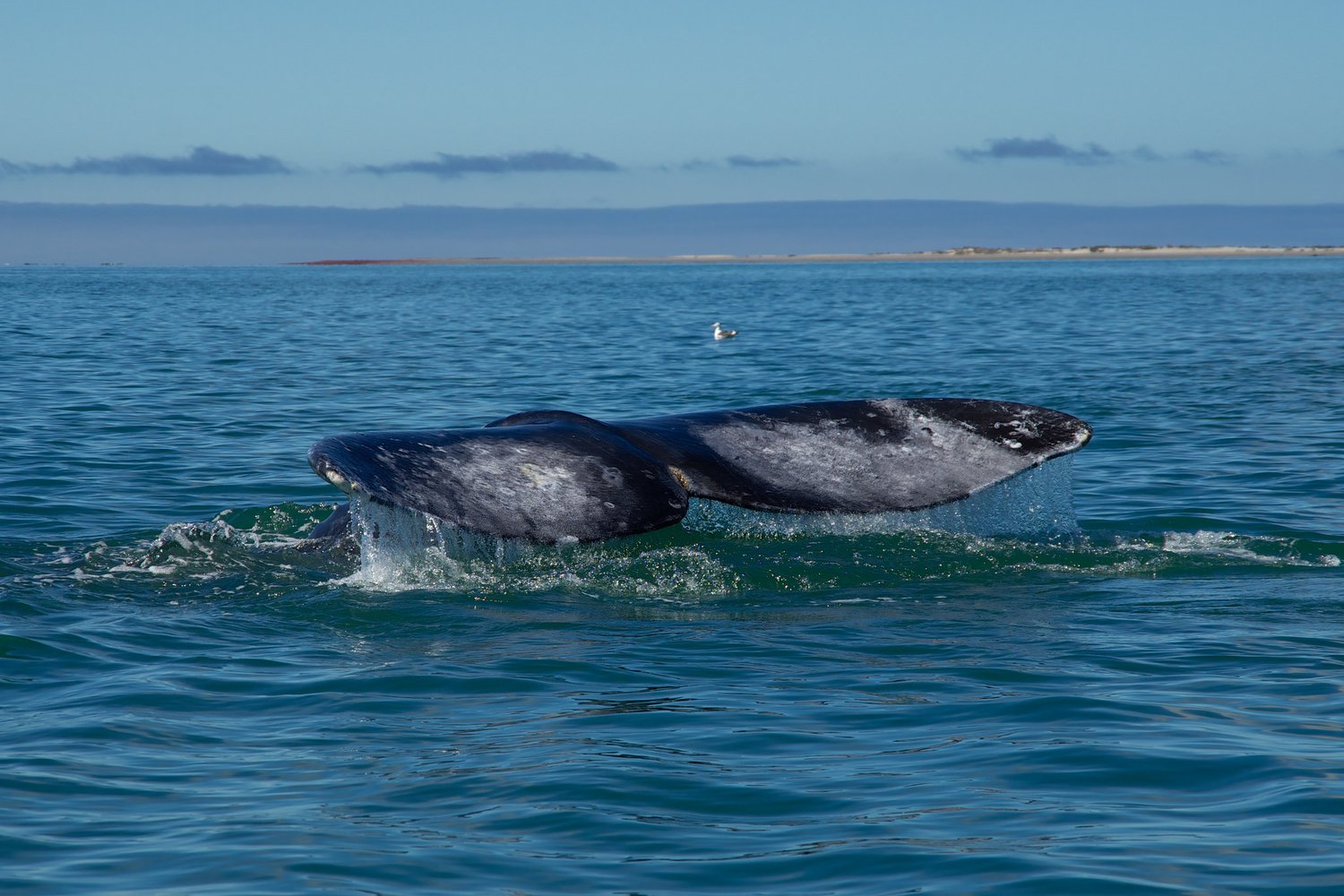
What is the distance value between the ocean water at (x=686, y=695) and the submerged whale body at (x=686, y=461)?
2.30 ft

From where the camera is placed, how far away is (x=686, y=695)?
6188mm

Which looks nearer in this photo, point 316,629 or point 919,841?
point 919,841

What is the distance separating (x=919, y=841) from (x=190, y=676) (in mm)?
3425

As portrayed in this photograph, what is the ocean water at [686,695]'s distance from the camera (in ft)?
15.0

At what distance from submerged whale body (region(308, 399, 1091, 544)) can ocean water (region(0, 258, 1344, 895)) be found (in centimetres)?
70

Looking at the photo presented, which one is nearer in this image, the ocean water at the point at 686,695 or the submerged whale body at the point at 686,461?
the ocean water at the point at 686,695

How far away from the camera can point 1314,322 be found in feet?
114

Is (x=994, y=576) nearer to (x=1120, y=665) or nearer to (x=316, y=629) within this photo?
(x=1120, y=665)

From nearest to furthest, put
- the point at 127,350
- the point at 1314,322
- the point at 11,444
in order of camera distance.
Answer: the point at 11,444
the point at 127,350
the point at 1314,322

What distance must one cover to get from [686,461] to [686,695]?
1.22 meters

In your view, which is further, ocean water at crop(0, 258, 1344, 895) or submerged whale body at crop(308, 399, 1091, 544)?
submerged whale body at crop(308, 399, 1091, 544)

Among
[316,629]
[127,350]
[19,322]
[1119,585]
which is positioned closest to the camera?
[316,629]

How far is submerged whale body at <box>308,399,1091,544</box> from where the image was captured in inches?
242

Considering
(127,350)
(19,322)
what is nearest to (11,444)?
(127,350)
